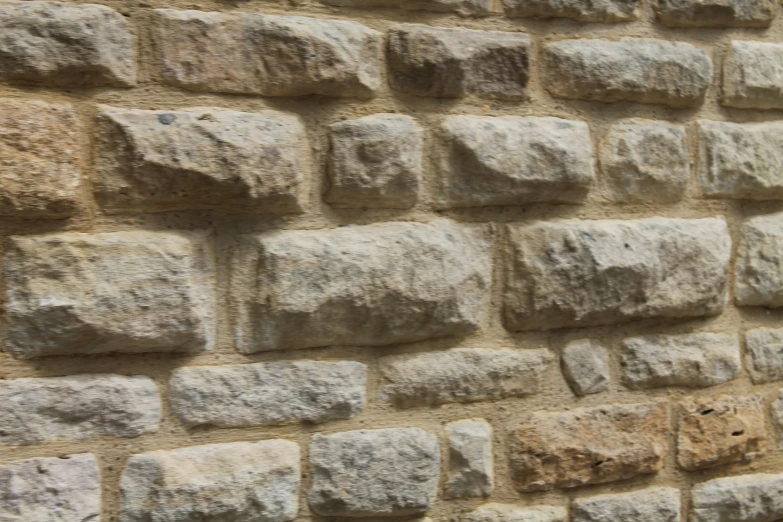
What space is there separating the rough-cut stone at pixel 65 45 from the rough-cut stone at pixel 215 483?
637mm

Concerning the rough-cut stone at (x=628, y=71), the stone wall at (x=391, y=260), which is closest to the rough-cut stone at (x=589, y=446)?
the stone wall at (x=391, y=260)

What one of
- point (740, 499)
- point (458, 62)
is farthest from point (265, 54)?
point (740, 499)

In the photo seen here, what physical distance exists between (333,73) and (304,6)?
0.45 feet

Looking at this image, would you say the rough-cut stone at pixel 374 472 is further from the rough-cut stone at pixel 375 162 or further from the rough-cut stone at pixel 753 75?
the rough-cut stone at pixel 753 75

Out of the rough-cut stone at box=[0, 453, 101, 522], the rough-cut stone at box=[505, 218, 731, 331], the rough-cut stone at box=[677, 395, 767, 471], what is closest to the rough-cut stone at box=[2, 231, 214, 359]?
the rough-cut stone at box=[0, 453, 101, 522]

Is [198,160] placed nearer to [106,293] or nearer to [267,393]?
[106,293]

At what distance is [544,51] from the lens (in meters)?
1.49

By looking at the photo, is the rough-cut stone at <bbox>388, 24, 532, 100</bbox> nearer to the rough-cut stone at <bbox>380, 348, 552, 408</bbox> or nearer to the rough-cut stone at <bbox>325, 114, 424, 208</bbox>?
the rough-cut stone at <bbox>325, 114, 424, 208</bbox>

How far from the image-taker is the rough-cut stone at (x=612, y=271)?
4.84 feet

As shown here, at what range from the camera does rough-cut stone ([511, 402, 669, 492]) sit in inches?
58.7

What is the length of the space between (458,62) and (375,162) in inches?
10.2

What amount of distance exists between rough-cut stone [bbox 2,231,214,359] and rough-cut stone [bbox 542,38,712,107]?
0.80 metres

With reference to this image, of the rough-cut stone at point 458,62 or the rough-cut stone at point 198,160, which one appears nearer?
the rough-cut stone at point 198,160

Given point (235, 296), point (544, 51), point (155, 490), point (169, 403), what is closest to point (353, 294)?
point (235, 296)
